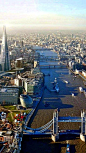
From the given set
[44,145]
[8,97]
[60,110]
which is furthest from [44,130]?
[8,97]

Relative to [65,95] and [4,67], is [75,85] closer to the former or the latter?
[65,95]

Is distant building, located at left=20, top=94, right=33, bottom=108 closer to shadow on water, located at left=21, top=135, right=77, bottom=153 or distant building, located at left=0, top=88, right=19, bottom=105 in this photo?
distant building, located at left=0, top=88, right=19, bottom=105

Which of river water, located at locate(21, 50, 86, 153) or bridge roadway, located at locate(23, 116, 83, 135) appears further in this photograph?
bridge roadway, located at locate(23, 116, 83, 135)

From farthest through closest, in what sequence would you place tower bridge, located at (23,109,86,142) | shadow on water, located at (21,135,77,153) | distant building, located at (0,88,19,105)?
1. distant building, located at (0,88,19,105)
2. tower bridge, located at (23,109,86,142)
3. shadow on water, located at (21,135,77,153)

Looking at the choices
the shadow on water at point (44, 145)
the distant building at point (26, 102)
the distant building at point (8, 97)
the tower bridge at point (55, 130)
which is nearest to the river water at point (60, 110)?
the shadow on water at point (44, 145)

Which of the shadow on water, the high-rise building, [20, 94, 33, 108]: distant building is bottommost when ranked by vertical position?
the shadow on water

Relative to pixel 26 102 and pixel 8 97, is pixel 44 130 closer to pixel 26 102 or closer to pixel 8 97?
pixel 26 102

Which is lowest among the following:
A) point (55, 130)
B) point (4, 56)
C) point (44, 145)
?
point (44, 145)

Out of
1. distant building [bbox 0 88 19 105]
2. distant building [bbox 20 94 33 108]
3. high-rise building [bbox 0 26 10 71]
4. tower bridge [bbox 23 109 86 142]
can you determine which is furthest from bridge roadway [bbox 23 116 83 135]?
high-rise building [bbox 0 26 10 71]

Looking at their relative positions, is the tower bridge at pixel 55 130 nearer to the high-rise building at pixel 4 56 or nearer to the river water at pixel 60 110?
the river water at pixel 60 110
